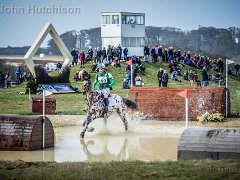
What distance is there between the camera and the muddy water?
18297 millimetres

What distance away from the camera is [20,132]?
63.3 feet

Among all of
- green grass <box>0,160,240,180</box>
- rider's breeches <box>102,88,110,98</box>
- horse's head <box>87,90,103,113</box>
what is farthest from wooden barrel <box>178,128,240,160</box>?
rider's breeches <box>102,88,110,98</box>

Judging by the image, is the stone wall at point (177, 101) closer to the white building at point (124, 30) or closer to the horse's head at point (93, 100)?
the horse's head at point (93, 100)

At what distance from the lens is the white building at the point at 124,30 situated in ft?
237

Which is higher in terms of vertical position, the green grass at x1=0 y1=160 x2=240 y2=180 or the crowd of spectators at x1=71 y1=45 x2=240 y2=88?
the crowd of spectators at x1=71 y1=45 x2=240 y2=88

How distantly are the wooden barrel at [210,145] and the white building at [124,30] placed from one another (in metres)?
55.6

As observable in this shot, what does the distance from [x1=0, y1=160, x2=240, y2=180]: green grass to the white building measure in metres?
56.7

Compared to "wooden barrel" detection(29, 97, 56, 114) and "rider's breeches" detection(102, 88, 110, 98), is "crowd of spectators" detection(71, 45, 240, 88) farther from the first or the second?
"rider's breeches" detection(102, 88, 110, 98)

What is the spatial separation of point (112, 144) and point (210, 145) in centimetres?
552

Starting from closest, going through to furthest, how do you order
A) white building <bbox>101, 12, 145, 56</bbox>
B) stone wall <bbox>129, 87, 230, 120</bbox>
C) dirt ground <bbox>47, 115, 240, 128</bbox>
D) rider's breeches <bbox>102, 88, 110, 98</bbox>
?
rider's breeches <bbox>102, 88, 110, 98</bbox> < dirt ground <bbox>47, 115, 240, 128</bbox> < stone wall <bbox>129, 87, 230, 120</bbox> < white building <bbox>101, 12, 145, 56</bbox>

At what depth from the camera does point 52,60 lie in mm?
76125

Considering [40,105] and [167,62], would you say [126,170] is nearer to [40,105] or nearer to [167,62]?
[40,105]

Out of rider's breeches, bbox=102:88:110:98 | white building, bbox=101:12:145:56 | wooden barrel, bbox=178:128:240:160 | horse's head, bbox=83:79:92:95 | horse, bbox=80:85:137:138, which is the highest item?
white building, bbox=101:12:145:56

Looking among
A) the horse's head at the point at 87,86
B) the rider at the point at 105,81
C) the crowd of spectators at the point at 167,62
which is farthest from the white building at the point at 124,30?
the horse's head at the point at 87,86
